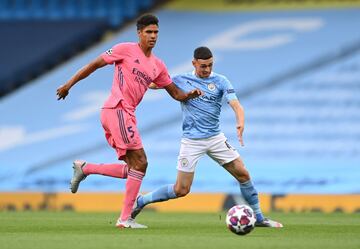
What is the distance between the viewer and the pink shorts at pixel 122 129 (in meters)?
11.4

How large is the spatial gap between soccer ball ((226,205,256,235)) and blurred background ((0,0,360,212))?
7.46 metres

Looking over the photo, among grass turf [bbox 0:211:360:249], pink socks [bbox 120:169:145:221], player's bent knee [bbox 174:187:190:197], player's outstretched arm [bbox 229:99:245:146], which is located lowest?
grass turf [bbox 0:211:360:249]

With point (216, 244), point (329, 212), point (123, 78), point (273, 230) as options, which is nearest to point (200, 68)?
point (123, 78)

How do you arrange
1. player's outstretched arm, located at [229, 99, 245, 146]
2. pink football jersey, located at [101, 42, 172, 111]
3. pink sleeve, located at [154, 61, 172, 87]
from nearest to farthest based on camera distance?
player's outstretched arm, located at [229, 99, 245, 146] < pink football jersey, located at [101, 42, 172, 111] < pink sleeve, located at [154, 61, 172, 87]

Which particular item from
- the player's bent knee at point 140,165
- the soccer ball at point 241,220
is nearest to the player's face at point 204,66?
the player's bent knee at point 140,165

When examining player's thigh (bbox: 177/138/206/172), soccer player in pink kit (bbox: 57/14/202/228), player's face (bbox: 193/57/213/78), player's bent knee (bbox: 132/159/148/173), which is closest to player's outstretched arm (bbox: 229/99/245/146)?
player's face (bbox: 193/57/213/78)

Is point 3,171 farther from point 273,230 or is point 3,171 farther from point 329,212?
point 273,230

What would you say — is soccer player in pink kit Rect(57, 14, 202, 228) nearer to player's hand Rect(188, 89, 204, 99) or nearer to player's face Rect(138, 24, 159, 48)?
player's face Rect(138, 24, 159, 48)

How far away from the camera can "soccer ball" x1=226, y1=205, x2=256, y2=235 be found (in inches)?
406

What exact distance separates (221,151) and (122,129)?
120 centimetres

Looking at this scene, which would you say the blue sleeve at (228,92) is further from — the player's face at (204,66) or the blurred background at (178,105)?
the blurred background at (178,105)

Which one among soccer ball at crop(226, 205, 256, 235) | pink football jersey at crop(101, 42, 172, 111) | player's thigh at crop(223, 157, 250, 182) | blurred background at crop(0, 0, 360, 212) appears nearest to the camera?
soccer ball at crop(226, 205, 256, 235)

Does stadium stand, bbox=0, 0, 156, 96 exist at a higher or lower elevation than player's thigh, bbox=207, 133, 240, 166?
higher

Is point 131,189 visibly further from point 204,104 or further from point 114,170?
point 204,104
